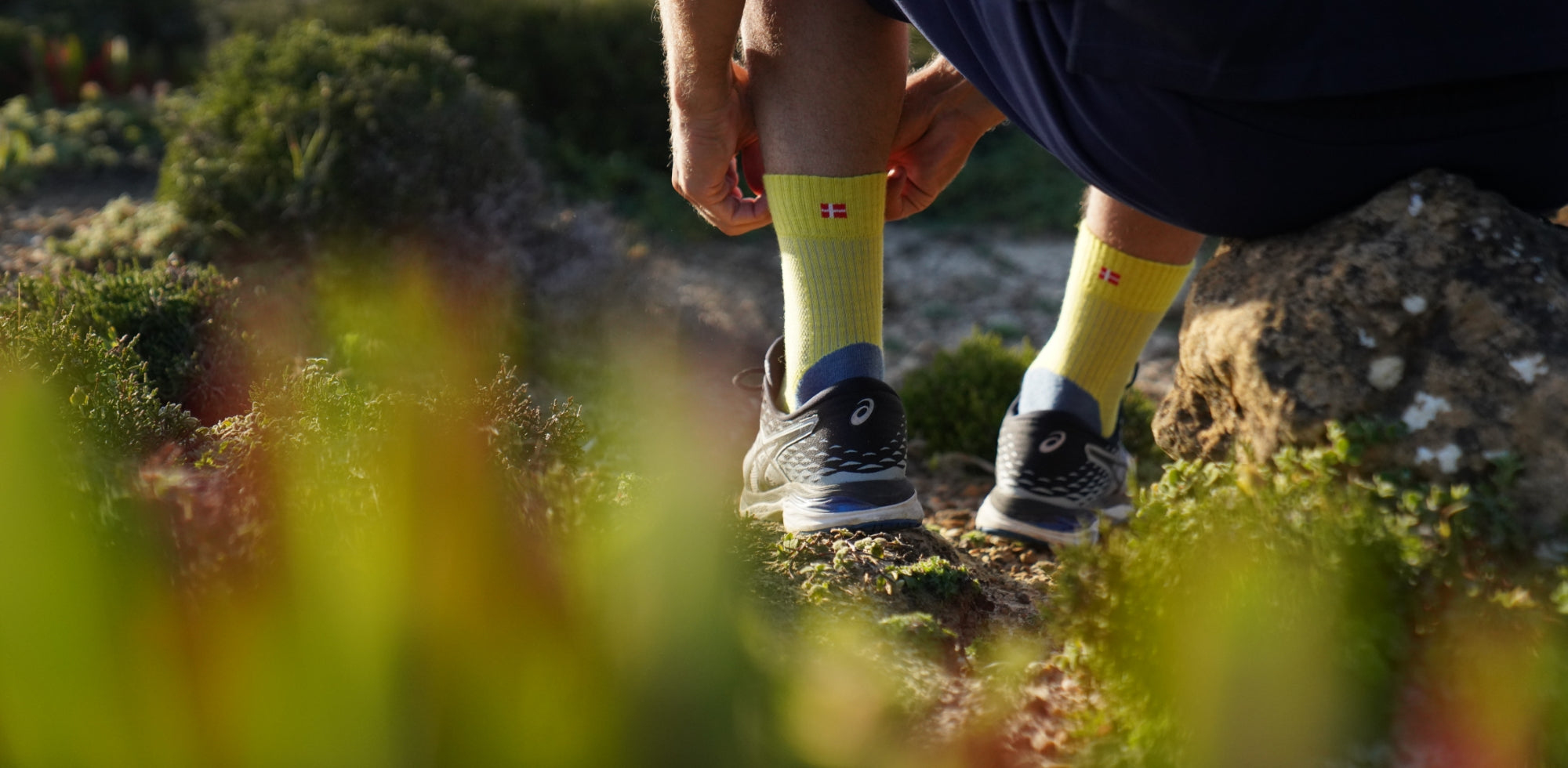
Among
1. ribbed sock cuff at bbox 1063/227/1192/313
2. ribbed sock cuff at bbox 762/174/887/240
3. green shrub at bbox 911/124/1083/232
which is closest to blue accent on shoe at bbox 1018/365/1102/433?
ribbed sock cuff at bbox 1063/227/1192/313

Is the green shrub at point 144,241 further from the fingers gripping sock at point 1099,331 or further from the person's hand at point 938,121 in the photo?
the fingers gripping sock at point 1099,331

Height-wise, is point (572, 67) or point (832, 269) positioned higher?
point (832, 269)

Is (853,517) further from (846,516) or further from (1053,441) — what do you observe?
(1053,441)

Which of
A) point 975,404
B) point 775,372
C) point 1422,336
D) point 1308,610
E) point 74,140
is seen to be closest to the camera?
point 1308,610

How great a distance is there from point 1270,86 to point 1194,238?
0.79 metres

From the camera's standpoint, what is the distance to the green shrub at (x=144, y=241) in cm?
346

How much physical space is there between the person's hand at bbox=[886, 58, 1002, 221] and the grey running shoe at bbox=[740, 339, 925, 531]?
51 cm

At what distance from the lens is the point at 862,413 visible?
2.00 metres

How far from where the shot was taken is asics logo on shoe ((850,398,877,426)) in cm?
200

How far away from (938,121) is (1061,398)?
0.62 m

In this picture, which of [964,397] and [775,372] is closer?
[775,372]

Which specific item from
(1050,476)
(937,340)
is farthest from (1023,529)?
(937,340)

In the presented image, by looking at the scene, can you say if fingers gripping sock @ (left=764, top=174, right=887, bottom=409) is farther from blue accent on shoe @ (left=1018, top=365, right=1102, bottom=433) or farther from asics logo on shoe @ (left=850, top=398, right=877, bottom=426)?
blue accent on shoe @ (left=1018, top=365, right=1102, bottom=433)

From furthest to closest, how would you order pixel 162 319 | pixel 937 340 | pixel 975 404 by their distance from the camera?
pixel 937 340
pixel 975 404
pixel 162 319
